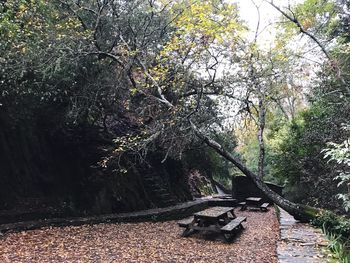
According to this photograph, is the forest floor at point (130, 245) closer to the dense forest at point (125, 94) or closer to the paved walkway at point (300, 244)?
the paved walkway at point (300, 244)

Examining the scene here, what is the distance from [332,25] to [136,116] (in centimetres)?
822

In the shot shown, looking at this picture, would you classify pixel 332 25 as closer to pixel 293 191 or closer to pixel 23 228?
pixel 293 191

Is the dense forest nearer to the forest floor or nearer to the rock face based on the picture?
the rock face

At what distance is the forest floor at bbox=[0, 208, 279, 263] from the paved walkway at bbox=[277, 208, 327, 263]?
318 mm

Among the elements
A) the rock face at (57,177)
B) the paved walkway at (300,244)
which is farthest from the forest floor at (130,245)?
the rock face at (57,177)

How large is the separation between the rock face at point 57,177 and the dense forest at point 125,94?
27mm

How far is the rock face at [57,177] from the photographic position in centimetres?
824

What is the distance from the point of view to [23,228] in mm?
7184

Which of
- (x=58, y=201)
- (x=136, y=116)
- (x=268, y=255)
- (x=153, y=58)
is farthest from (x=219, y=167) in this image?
(x=268, y=255)

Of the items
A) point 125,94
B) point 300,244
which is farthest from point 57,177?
point 300,244

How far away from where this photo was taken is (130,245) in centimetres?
641

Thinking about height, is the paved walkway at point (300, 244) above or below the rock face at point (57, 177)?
below

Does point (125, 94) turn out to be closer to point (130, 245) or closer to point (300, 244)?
point (130, 245)

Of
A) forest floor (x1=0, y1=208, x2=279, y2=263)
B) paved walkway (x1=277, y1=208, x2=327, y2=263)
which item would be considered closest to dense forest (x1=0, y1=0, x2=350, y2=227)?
forest floor (x1=0, y1=208, x2=279, y2=263)
